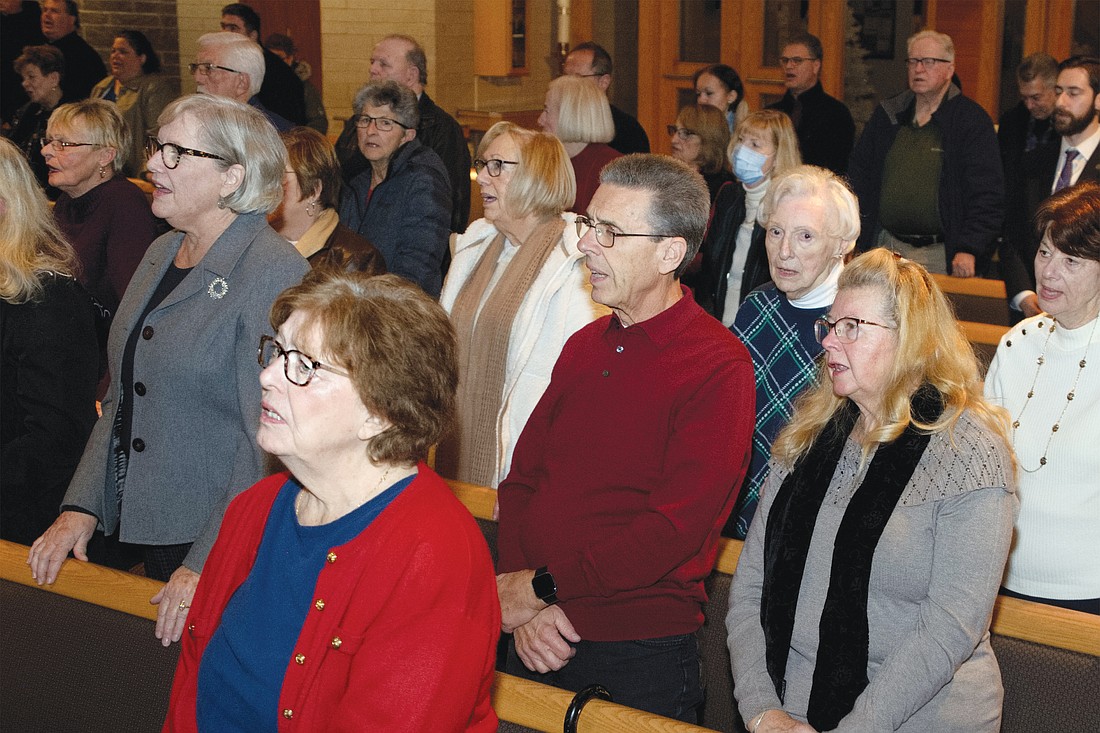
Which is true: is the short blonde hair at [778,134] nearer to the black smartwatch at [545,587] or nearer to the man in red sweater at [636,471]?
the man in red sweater at [636,471]

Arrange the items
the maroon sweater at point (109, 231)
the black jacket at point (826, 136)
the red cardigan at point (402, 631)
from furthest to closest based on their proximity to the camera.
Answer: the black jacket at point (826, 136)
the maroon sweater at point (109, 231)
the red cardigan at point (402, 631)

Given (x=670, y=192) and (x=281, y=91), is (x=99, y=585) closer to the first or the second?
(x=670, y=192)

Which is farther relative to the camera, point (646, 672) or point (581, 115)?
point (581, 115)

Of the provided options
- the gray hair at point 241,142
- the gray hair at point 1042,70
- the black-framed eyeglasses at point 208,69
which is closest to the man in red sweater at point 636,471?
the gray hair at point 241,142

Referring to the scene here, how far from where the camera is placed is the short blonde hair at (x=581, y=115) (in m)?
5.30

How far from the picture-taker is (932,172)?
18.2 feet

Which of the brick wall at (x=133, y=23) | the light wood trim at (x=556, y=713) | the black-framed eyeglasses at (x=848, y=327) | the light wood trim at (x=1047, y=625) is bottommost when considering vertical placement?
the light wood trim at (x=556, y=713)

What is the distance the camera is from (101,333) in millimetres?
3545

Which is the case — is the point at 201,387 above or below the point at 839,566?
above

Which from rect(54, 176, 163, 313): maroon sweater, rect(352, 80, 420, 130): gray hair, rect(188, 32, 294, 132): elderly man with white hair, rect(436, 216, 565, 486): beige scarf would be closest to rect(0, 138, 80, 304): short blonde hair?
rect(54, 176, 163, 313): maroon sweater

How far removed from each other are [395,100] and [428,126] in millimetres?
1128

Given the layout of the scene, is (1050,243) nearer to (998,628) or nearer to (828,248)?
(828,248)

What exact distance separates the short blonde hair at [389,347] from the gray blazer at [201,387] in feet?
1.92

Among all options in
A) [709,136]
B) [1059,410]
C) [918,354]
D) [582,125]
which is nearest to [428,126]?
[582,125]
